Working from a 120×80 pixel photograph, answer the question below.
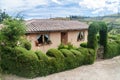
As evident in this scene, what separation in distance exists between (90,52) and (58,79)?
638 cm

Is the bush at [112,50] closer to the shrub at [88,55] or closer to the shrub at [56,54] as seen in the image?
the shrub at [88,55]

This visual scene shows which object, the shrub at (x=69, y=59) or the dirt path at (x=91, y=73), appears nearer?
the dirt path at (x=91, y=73)

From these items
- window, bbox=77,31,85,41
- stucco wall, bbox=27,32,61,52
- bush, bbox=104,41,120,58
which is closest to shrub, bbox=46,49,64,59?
stucco wall, bbox=27,32,61,52

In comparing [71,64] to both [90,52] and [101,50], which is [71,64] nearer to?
[90,52]

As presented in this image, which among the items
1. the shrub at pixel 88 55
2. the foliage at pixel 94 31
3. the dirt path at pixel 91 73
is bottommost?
the dirt path at pixel 91 73

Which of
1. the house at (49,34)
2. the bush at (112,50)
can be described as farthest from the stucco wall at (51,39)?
the bush at (112,50)

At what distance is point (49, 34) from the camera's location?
2577cm

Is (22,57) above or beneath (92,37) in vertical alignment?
beneath

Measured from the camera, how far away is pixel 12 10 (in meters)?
21.5

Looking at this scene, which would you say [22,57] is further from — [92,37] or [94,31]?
[94,31]

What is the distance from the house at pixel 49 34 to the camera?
2400 centimetres

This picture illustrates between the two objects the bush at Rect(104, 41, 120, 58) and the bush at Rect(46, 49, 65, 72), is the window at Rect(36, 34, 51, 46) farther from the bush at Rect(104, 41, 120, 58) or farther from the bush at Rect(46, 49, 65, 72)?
the bush at Rect(104, 41, 120, 58)

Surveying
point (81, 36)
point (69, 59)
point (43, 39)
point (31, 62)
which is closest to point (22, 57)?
point (31, 62)

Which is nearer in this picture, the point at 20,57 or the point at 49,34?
the point at 20,57
